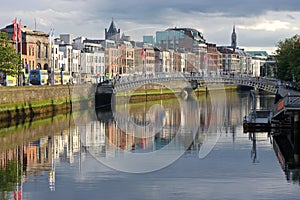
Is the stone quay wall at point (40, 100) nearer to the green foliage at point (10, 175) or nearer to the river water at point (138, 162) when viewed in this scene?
the river water at point (138, 162)

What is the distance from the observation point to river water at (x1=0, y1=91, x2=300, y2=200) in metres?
22.2

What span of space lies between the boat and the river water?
19740 mm

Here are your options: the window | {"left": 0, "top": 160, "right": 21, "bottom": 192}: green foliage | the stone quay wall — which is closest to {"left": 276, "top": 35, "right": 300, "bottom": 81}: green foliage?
the stone quay wall

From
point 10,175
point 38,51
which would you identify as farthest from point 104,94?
point 10,175

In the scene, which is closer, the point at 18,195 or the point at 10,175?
the point at 18,195

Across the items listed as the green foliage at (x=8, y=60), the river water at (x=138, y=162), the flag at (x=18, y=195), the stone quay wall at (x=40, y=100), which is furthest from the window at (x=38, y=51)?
the flag at (x=18, y=195)

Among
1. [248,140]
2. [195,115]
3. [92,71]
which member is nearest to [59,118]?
[195,115]

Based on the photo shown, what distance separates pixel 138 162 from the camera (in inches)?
1127

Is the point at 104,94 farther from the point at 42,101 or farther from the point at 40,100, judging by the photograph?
the point at 40,100

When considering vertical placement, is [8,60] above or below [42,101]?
above

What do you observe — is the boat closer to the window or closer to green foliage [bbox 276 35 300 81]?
the window

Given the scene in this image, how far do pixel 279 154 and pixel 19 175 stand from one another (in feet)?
36.4

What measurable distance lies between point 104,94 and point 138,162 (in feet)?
129

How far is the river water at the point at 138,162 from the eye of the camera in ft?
72.8
